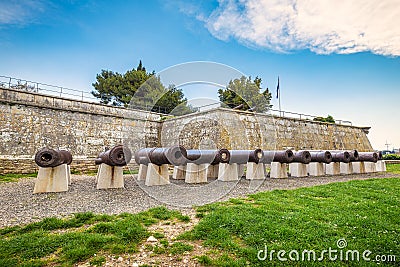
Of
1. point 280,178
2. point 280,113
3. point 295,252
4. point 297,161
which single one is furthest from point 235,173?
point 280,113

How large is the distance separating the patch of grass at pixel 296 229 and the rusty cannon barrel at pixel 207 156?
3758 millimetres

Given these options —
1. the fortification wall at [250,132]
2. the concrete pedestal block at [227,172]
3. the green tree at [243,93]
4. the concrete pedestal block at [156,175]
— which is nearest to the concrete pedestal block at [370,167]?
the fortification wall at [250,132]

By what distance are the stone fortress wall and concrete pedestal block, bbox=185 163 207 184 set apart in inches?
265

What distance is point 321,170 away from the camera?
12250mm

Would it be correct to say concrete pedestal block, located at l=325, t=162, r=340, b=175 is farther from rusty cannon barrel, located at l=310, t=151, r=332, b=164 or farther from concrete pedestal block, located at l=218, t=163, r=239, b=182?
concrete pedestal block, located at l=218, t=163, r=239, b=182

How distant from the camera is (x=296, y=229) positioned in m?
3.56

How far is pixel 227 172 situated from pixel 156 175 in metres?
2.82

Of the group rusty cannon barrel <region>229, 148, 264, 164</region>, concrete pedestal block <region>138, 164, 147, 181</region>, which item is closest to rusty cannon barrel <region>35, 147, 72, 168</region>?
concrete pedestal block <region>138, 164, 147, 181</region>

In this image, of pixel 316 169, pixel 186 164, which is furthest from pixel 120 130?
pixel 316 169

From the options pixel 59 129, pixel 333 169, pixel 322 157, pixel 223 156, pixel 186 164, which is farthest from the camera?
pixel 59 129

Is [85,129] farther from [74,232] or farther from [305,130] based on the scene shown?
[305,130]

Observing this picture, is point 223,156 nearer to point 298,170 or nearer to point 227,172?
point 227,172

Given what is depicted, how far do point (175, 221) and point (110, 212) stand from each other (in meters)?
1.45

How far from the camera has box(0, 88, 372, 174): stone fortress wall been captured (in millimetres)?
13336
